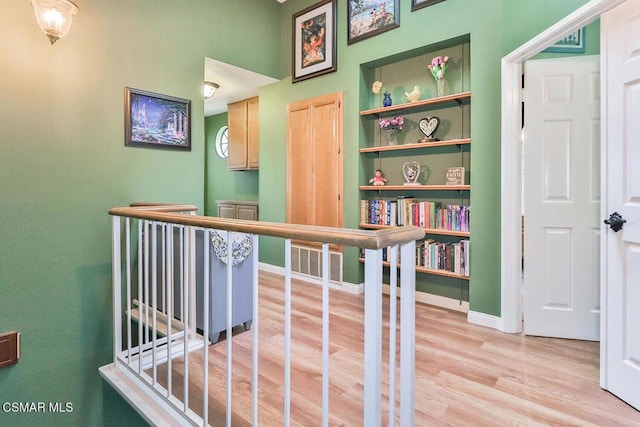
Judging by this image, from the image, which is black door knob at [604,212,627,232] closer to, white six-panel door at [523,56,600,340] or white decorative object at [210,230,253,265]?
white six-panel door at [523,56,600,340]

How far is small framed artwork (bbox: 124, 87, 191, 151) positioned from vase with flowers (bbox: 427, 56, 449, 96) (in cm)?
231

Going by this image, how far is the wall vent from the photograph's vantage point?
12.3 ft

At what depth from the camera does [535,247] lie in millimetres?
2482

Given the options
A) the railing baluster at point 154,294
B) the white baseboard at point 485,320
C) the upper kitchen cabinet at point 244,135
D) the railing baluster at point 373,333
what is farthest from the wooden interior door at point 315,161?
the railing baluster at point 373,333

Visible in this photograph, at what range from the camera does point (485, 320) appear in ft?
8.85

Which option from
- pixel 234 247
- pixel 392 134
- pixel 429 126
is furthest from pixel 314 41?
pixel 234 247

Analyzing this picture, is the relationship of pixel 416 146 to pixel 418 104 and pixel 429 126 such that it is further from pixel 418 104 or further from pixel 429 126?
pixel 418 104

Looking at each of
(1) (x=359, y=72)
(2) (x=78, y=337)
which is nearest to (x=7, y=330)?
(2) (x=78, y=337)

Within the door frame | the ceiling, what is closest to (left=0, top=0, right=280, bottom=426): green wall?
the ceiling

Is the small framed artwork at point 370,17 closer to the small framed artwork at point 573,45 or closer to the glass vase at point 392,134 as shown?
the glass vase at point 392,134

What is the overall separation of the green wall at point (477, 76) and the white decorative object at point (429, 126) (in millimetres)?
368

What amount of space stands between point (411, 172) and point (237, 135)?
9.69ft

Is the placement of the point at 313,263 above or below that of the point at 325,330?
below

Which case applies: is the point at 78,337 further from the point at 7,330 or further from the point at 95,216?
the point at 95,216
